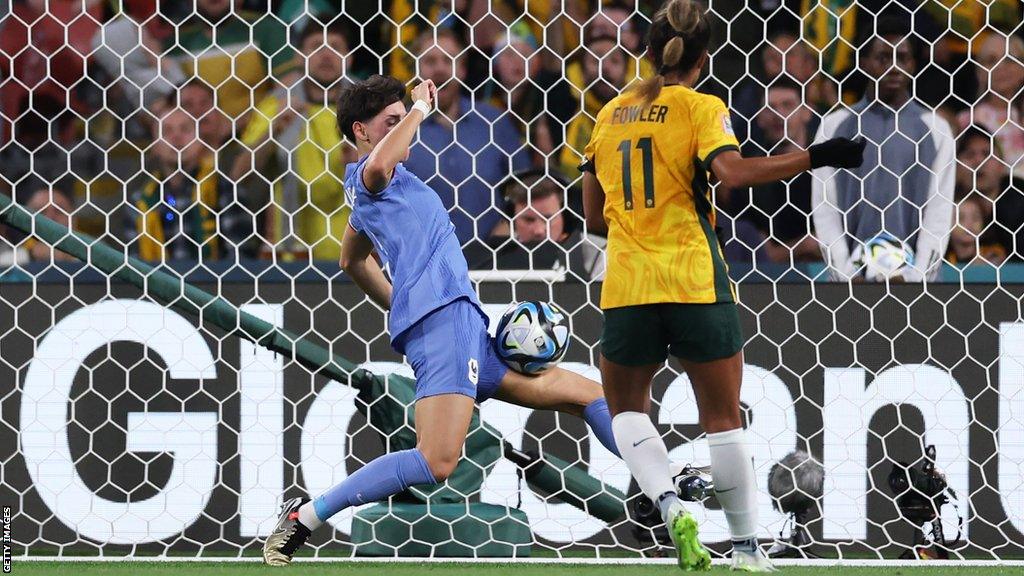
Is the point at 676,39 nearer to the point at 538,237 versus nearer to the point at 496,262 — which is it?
the point at 496,262

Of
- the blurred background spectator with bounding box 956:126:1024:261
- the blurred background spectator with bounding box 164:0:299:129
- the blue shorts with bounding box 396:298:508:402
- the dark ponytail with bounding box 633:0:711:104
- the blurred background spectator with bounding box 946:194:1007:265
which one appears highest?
the dark ponytail with bounding box 633:0:711:104

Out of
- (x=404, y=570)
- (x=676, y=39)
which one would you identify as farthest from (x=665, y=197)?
(x=404, y=570)

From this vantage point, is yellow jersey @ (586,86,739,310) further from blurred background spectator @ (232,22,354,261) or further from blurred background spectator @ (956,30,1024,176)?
blurred background spectator @ (956,30,1024,176)

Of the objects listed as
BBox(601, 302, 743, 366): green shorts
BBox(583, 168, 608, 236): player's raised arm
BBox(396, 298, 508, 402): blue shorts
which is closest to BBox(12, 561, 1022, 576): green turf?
BBox(396, 298, 508, 402): blue shorts

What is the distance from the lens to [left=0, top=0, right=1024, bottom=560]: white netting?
17.2ft

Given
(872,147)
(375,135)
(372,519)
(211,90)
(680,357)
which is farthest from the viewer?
(211,90)

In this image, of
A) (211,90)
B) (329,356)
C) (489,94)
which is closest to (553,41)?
(489,94)

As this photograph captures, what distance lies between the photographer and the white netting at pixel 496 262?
5.23 meters

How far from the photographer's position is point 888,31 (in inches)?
228

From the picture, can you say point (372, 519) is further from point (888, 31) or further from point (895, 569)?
point (888, 31)

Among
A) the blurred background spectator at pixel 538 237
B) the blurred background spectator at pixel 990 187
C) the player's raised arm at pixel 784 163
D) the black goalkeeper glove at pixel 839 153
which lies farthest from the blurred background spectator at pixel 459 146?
the black goalkeeper glove at pixel 839 153

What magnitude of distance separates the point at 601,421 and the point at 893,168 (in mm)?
1744

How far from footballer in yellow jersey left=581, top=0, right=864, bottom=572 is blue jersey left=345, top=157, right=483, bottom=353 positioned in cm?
65

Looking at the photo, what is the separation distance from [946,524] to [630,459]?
162 centimetres
